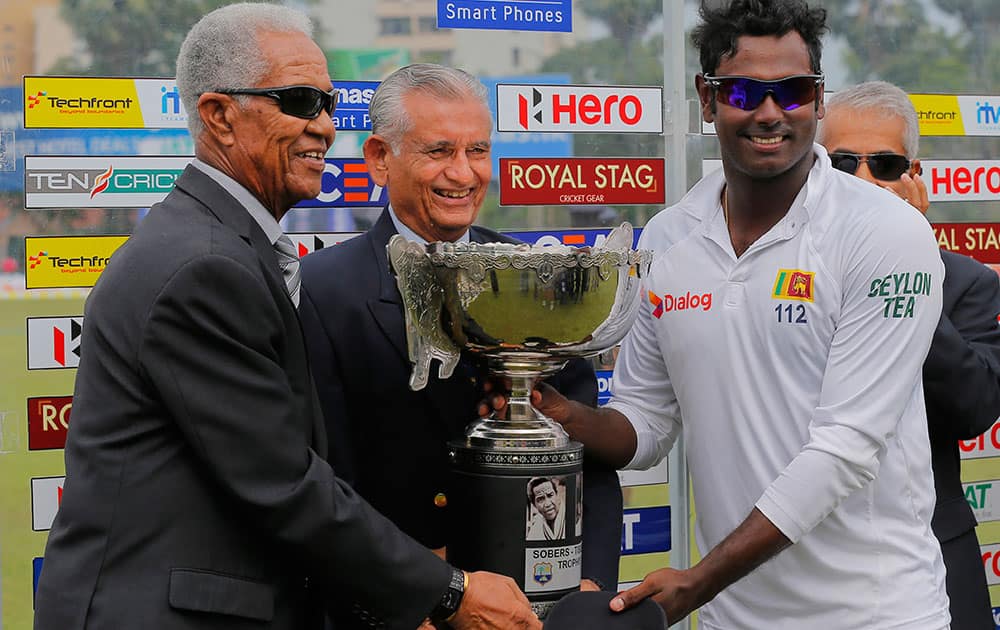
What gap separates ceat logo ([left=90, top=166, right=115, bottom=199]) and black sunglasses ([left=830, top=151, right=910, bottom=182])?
2.24m

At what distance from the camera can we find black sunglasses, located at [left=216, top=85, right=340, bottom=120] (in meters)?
2.26

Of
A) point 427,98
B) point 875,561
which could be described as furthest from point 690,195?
point 875,561

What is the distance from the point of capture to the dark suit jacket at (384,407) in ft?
Result: 8.48

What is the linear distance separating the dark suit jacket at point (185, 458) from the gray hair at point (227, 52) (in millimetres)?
260

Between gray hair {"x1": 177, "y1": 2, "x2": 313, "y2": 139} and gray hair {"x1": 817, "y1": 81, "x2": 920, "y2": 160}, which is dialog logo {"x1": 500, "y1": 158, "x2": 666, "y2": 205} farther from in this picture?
gray hair {"x1": 177, "y1": 2, "x2": 313, "y2": 139}

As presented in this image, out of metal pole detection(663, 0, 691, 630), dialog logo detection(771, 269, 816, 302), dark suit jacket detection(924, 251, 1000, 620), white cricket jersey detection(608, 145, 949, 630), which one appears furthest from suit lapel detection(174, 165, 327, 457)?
metal pole detection(663, 0, 691, 630)

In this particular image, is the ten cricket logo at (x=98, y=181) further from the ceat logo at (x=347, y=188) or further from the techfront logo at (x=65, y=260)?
the ceat logo at (x=347, y=188)

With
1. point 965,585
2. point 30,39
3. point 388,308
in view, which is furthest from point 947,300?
point 30,39

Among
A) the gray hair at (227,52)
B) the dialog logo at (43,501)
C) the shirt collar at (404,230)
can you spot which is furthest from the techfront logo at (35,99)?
the gray hair at (227,52)

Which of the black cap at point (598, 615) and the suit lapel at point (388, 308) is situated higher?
the suit lapel at point (388, 308)

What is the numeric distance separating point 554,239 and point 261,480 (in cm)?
246

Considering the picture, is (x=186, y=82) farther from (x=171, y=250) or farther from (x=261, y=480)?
(x=261, y=480)

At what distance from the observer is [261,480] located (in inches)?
82.1

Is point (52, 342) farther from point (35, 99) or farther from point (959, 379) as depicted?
point (959, 379)
